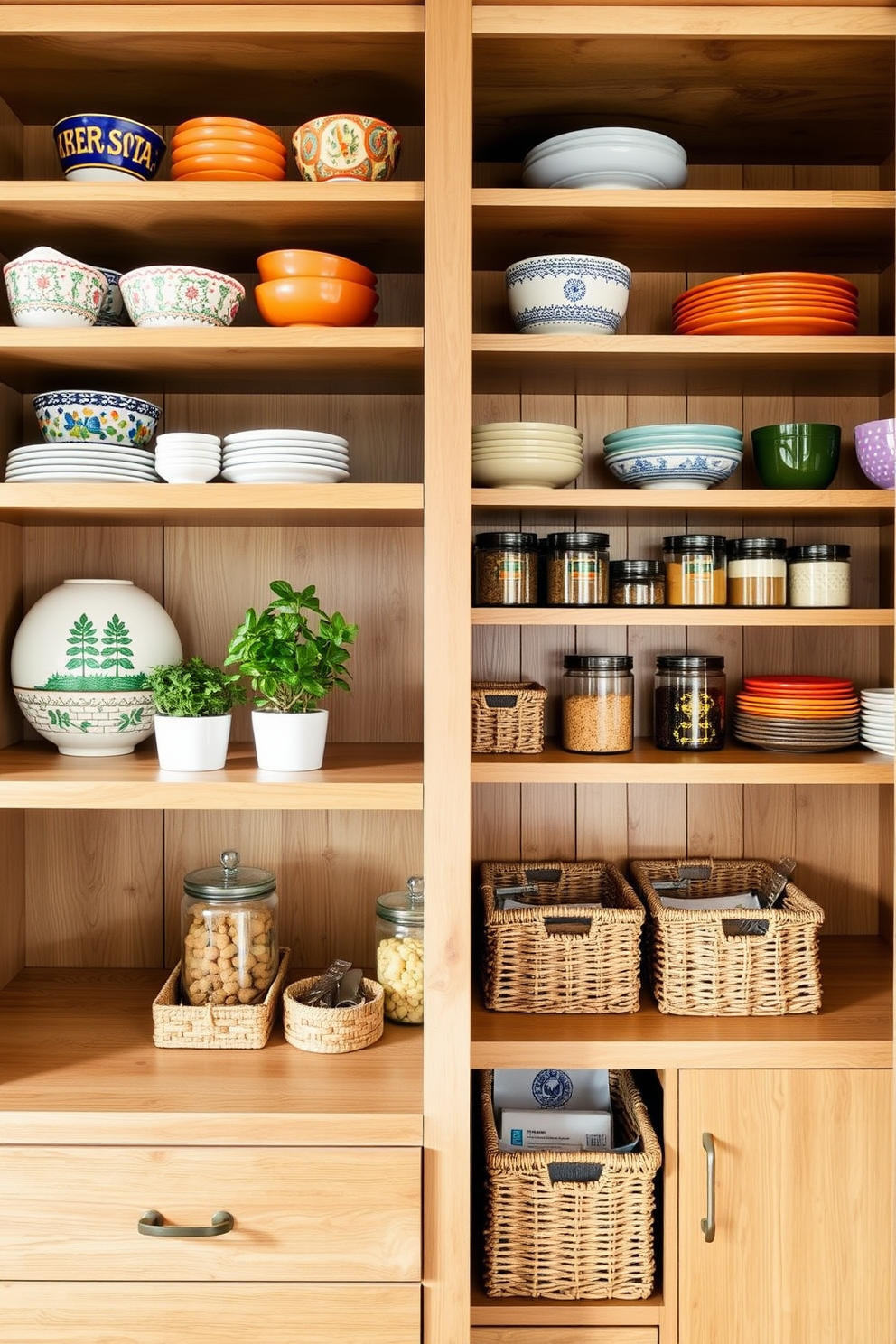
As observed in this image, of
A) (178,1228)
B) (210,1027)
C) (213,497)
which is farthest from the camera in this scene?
(210,1027)

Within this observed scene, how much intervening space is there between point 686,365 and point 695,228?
0.22 meters

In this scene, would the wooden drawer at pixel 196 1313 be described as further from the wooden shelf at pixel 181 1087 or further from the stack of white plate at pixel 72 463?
the stack of white plate at pixel 72 463

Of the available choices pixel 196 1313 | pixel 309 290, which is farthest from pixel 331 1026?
pixel 309 290

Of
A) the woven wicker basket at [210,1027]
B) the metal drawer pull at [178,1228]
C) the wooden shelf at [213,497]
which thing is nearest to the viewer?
the metal drawer pull at [178,1228]

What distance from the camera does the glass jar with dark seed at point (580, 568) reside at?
1.66 metres

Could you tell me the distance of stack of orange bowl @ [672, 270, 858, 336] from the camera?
161 centimetres

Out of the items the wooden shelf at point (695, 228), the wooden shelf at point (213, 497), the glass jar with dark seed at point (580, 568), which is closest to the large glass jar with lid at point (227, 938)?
the wooden shelf at point (213, 497)

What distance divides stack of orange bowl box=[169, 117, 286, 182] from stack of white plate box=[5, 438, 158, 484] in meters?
0.43

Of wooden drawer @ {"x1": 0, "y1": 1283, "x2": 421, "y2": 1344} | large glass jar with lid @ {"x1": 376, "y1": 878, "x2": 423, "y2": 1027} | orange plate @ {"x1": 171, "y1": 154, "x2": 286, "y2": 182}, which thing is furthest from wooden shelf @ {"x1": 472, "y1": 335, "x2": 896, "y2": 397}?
wooden drawer @ {"x1": 0, "y1": 1283, "x2": 421, "y2": 1344}

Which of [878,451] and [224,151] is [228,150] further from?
[878,451]

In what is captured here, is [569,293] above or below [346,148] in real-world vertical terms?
below

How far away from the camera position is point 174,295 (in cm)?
152

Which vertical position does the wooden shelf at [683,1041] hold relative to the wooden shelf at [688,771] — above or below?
below

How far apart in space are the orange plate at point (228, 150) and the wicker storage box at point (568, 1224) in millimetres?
1545
